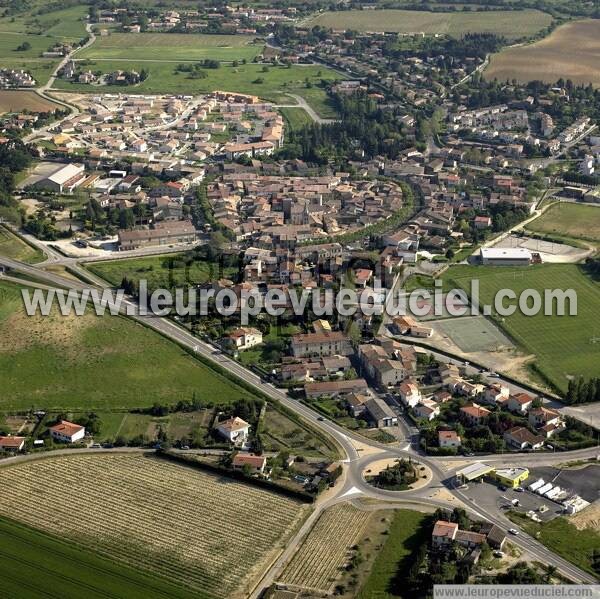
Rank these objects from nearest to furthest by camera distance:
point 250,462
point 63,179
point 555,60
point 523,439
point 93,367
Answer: point 250,462, point 523,439, point 93,367, point 63,179, point 555,60

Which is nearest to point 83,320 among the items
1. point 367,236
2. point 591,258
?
point 367,236

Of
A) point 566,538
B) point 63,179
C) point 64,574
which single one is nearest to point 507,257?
point 566,538

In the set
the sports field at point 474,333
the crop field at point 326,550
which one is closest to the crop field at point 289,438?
the crop field at point 326,550

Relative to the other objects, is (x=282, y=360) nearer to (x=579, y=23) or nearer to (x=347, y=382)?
(x=347, y=382)

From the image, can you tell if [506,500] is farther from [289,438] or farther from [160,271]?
[160,271]

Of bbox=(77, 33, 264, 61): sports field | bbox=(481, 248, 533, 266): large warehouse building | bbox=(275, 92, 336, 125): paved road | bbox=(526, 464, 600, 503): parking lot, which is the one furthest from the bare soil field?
bbox=(526, 464, 600, 503): parking lot

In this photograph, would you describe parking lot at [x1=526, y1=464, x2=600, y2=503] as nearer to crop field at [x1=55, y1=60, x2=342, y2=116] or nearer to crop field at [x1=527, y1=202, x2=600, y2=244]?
crop field at [x1=527, y1=202, x2=600, y2=244]
